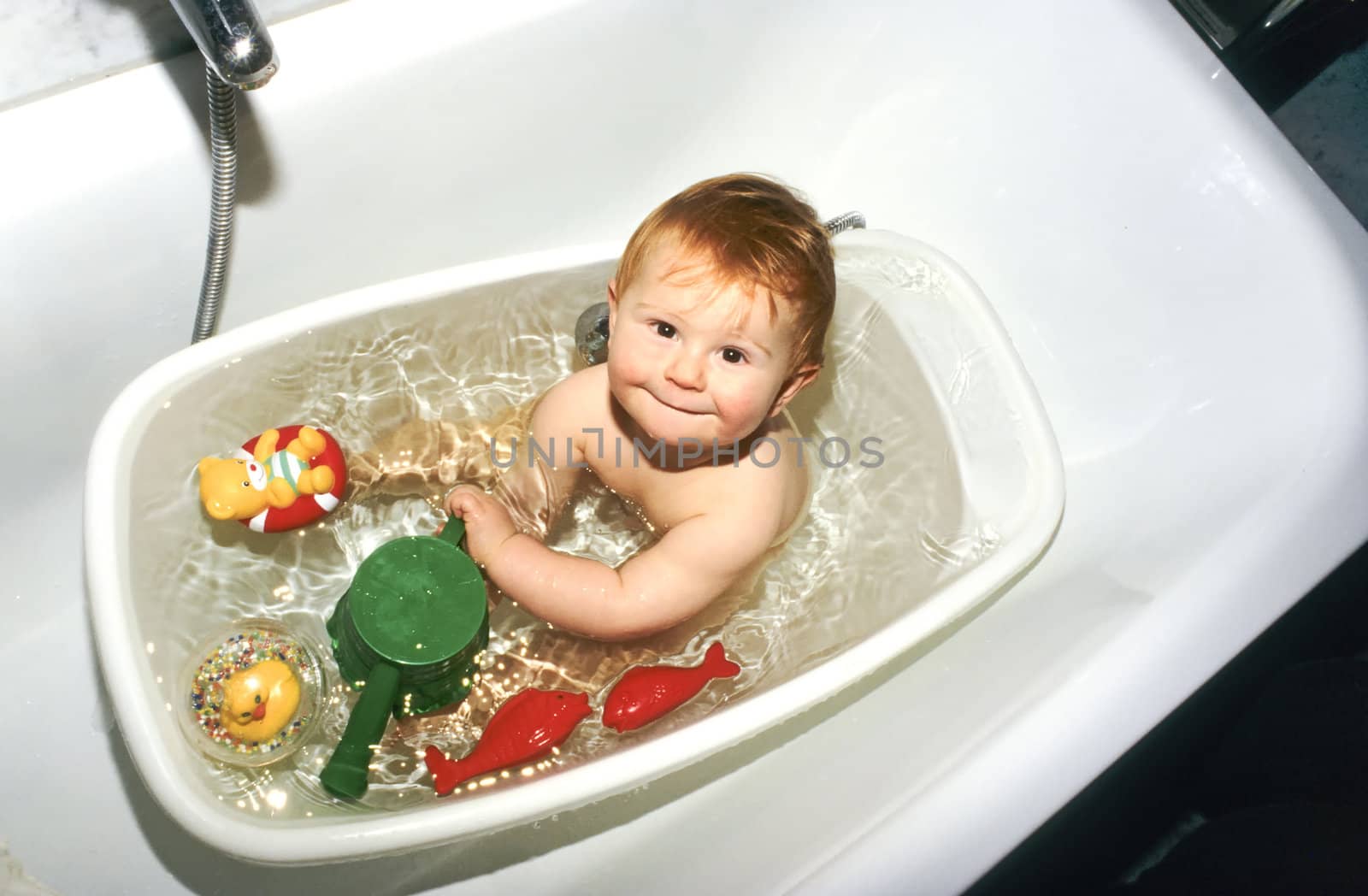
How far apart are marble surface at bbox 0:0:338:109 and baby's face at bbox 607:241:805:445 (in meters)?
0.45

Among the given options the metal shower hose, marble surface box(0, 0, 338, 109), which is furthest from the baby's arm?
marble surface box(0, 0, 338, 109)

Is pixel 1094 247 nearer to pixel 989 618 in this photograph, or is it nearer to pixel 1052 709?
pixel 989 618

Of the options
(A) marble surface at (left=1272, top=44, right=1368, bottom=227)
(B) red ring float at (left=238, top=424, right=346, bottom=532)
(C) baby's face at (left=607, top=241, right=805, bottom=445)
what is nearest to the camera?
(C) baby's face at (left=607, top=241, right=805, bottom=445)

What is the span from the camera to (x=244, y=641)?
89 centimetres

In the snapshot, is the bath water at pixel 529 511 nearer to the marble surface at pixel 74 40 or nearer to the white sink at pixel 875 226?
the white sink at pixel 875 226

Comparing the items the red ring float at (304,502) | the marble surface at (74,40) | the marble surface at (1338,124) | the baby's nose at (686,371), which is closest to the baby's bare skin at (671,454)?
the baby's nose at (686,371)

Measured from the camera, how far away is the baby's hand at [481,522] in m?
0.92

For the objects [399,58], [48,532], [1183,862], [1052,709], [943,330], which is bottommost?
[48,532]

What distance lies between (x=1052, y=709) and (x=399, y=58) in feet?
2.63

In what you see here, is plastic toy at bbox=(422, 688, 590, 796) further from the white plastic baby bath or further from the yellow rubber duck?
the yellow rubber duck

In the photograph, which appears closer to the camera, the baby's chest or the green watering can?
the green watering can

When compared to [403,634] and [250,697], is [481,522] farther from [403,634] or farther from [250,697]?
[250,697]

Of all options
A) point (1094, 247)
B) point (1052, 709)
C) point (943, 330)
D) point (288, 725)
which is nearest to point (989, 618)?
point (1052, 709)

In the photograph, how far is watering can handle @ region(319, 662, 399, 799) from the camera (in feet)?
2.58
